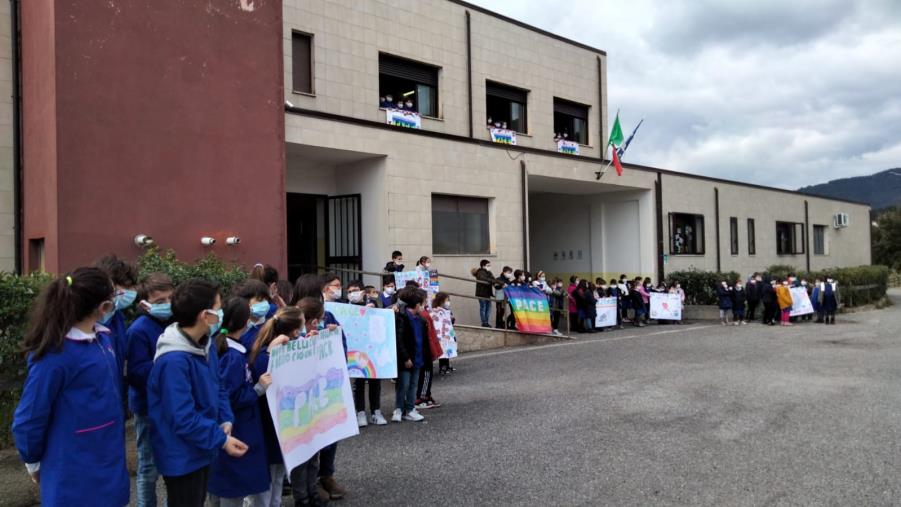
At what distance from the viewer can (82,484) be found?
10.5 feet

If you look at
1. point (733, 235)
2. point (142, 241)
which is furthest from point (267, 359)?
point (733, 235)

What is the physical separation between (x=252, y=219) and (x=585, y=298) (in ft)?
35.1

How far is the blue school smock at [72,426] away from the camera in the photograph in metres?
3.11

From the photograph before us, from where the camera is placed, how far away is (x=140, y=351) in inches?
159

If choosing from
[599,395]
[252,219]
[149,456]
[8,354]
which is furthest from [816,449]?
[252,219]

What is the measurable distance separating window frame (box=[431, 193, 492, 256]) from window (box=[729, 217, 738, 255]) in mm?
14791

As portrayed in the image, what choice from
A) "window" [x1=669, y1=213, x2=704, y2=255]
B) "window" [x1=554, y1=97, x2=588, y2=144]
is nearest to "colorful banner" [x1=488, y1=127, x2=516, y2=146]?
"window" [x1=554, y1=97, x2=588, y2=144]

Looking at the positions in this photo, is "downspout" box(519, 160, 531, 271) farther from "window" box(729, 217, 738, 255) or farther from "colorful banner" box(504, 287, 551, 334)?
"window" box(729, 217, 738, 255)

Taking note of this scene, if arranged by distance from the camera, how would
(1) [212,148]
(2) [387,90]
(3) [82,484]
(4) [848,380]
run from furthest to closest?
(2) [387,90]
(1) [212,148]
(4) [848,380]
(3) [82,484]

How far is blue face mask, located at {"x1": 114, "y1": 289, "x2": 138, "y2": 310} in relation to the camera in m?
4.34

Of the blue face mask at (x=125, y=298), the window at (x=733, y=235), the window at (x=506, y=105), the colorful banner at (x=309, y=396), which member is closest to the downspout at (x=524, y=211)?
the window at (x=506, y=105)

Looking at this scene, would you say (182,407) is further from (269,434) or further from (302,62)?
(302,62)

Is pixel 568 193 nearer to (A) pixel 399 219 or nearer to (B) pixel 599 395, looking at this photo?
(A) pixel 399 219

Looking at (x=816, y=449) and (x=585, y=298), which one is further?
(x=585, y=298)
